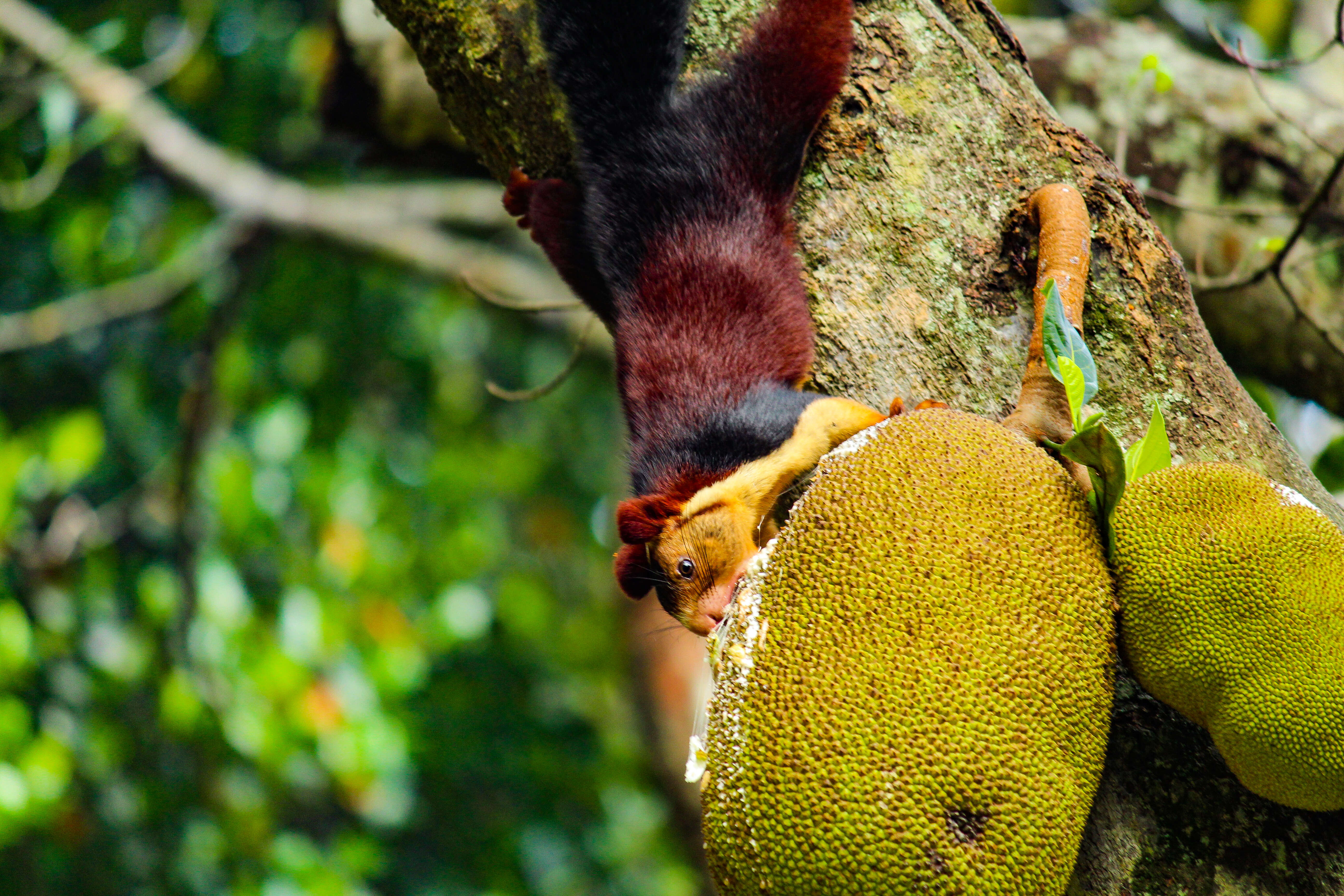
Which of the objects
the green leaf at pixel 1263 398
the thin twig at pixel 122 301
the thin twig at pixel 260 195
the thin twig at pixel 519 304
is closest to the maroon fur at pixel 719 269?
the thin twig at pixel 519 304

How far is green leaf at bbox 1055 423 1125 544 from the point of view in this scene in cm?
109

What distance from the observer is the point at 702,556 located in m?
1.61

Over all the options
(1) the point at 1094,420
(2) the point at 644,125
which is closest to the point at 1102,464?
(1) the point at 1094,420

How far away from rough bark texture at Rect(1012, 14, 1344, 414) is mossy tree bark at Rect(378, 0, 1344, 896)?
3.54 ft

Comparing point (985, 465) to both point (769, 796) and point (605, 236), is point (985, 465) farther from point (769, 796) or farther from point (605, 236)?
point (605, 236)

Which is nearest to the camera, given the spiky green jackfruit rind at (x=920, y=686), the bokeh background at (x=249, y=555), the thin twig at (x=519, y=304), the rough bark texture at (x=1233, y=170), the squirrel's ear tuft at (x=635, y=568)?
the spiky green jackfruit rind at (x=920, y=686)

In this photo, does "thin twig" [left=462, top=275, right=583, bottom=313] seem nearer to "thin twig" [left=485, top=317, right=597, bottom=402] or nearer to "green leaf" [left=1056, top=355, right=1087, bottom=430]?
"thin twig" [left=485, top=317, right=597, bottom=402]

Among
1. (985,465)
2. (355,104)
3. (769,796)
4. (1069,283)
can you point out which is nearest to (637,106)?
(1069,283)

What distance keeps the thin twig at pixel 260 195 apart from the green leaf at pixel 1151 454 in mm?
2699

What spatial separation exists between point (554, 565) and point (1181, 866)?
187 inches

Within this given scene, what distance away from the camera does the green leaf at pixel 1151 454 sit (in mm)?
1154

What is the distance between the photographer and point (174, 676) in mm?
4113

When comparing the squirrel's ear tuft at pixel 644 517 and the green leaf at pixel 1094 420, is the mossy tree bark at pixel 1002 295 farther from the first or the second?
the squirrel's ear tuft at pixel 644 517

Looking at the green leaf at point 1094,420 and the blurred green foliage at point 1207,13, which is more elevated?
the green leaf at point 1094,420
